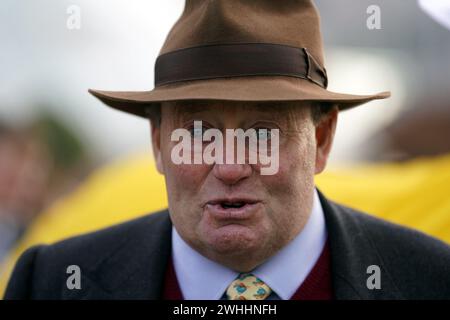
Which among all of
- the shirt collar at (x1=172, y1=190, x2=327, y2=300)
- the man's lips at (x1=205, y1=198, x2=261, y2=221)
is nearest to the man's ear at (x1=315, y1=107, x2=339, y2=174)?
the shirt collar at (x1=172, y1=190, x2=327, y2=300)

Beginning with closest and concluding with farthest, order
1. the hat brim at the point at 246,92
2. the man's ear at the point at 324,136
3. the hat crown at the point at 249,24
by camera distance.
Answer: the hat brim at the point at 246,92 < the hat crown at the point at 249,24 < the man's ear at the point at 324,136

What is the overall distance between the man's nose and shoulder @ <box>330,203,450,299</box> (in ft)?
1.77

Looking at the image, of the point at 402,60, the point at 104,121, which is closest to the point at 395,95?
the point at 402,60

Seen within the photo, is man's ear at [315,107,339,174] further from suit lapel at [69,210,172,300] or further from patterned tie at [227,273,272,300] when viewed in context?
suit lapel at [69,210,172,300]

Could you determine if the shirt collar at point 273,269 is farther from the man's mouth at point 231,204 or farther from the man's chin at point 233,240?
the man's mouth at point 231,204

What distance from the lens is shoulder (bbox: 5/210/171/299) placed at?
2494mm

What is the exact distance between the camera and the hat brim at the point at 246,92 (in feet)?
6.52

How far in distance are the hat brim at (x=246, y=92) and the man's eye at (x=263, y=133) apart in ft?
0.46

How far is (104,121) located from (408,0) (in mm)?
4293

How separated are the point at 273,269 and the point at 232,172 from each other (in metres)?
0.40

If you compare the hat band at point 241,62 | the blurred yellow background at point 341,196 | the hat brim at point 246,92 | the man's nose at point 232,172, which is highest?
the hat band at point 241,62

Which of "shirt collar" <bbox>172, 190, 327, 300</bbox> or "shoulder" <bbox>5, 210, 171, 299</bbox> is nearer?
"shirt collar" <bbox>172, 190, 327, 300</bbox>

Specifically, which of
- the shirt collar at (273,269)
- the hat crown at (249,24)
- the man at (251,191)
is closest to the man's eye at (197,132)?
the man at (251,191)

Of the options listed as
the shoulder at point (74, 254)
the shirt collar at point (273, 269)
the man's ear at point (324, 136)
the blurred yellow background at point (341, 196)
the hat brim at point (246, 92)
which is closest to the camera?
the hat brim at point (246, 92)
